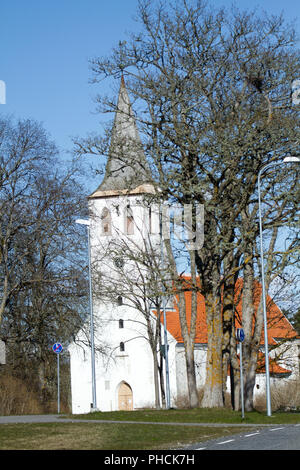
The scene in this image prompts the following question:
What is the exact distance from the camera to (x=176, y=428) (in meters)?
19.6

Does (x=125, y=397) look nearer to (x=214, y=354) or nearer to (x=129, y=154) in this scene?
(x=214, y=354)

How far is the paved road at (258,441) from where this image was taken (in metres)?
14.1

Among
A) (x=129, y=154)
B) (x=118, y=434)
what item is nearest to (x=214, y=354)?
(x=129, y=154)

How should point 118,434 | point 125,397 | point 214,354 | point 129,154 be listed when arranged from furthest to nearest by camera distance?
point 125,397 < point 129,154 < point 214,354 < point 118,434

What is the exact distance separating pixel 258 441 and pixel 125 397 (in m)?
48.6

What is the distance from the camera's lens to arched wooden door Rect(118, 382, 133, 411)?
206 ft

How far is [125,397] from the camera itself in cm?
6297

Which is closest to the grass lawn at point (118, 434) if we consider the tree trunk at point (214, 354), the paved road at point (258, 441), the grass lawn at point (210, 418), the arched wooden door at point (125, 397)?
the grass lawn at point (210, 418)

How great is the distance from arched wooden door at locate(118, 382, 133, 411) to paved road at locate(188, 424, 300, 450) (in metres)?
45.6

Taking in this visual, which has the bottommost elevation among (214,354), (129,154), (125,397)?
(125,397)

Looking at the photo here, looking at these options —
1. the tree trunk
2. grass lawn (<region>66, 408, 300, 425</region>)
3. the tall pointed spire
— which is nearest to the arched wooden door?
the tree trunk

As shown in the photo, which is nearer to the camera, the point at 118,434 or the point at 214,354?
the point at 118,434
